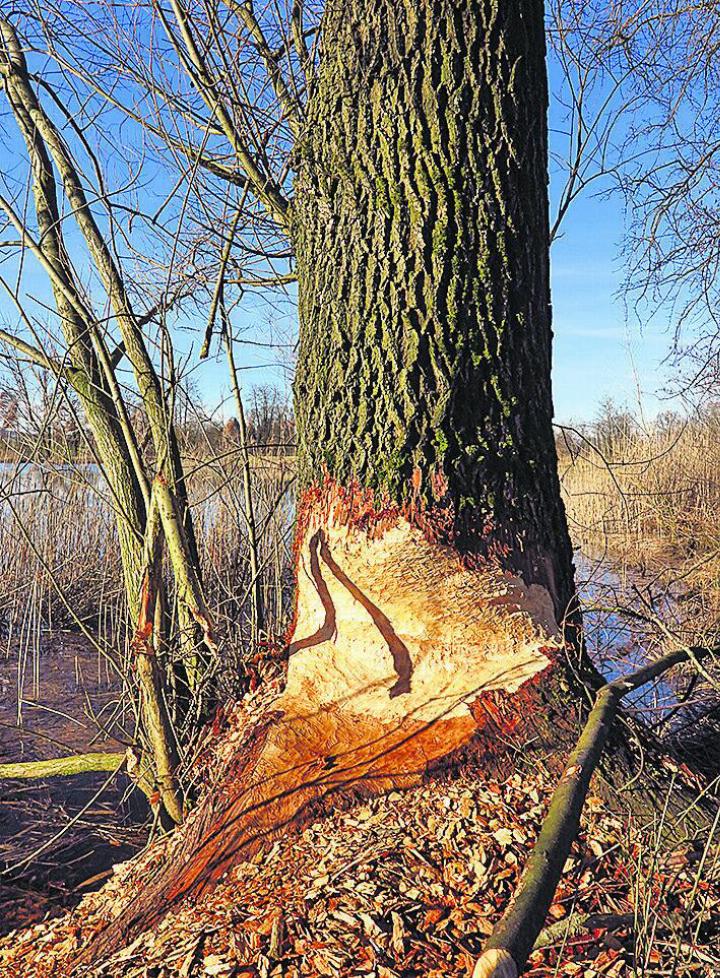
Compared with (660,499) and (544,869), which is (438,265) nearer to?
(544,869)

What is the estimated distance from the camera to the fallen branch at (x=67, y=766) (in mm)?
3197

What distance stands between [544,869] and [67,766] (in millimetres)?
2909

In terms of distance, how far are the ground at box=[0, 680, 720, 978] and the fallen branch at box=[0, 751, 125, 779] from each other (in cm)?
123

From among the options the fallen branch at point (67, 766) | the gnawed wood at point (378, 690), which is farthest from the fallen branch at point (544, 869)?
the fallen branch at point (67, 766)

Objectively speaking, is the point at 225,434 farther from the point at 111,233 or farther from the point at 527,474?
the point at 527,474

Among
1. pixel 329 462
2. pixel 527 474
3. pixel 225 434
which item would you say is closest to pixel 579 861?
pixel 527 474

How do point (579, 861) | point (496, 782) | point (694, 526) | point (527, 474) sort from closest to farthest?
point (579, 861) → point (496, 782) → point (527, 474) → point (694, 526)

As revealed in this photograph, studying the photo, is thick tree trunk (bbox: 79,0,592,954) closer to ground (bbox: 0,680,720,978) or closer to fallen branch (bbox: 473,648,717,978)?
ground (bbox: 0,680,720,978)

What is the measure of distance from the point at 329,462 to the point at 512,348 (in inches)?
23.4

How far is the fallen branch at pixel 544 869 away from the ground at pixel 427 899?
282mm

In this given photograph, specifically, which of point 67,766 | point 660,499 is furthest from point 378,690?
point 660,499

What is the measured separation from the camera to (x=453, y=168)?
1922 millimetres

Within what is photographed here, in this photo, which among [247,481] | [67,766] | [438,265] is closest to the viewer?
[438,265]

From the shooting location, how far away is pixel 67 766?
130 inches
